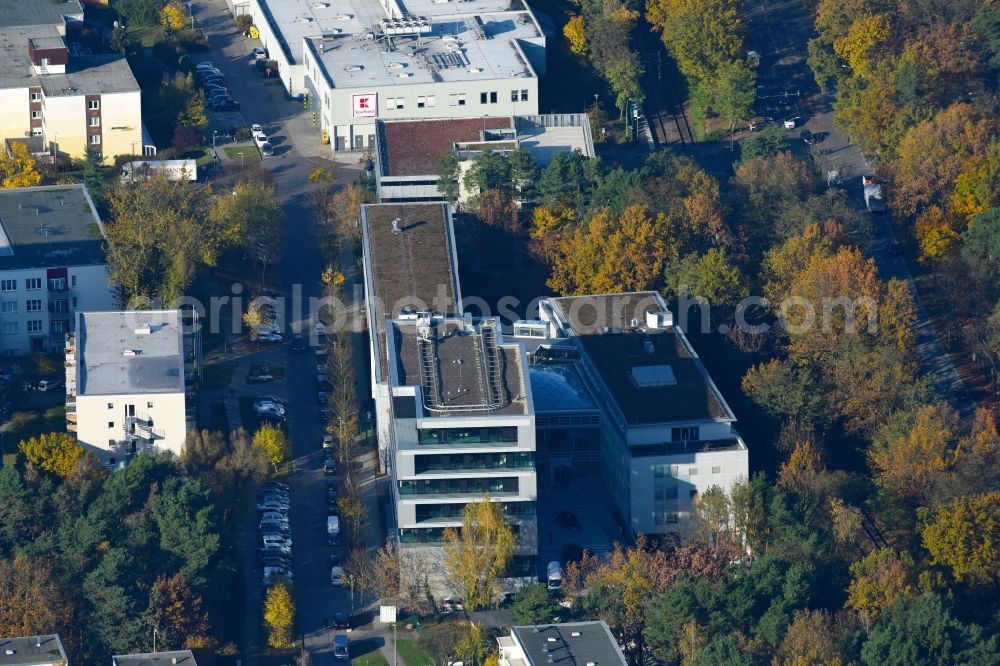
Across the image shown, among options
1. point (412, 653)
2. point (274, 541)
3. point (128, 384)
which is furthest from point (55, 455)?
point (412, 653)

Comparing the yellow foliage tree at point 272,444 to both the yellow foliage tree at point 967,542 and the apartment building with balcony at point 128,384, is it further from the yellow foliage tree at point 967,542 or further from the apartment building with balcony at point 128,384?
the yellow foliage tree at point 967,542

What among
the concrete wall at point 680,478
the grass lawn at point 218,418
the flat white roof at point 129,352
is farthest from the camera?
the grass lawn at point 218,418

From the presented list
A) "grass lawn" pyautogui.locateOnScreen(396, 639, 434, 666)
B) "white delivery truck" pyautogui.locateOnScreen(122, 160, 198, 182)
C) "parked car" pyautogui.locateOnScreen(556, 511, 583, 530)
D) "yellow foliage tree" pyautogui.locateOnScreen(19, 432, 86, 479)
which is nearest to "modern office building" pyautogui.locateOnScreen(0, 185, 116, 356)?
"white delivery truck" pyautogui.locateOnScreen(122, 160, 198, 182)

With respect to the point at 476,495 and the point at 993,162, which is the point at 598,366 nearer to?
Answer: the point at 476,495

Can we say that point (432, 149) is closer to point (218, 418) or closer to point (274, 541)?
point (218, 418)

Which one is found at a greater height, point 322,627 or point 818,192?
point 818,192

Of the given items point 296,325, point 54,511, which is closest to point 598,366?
point 296,325

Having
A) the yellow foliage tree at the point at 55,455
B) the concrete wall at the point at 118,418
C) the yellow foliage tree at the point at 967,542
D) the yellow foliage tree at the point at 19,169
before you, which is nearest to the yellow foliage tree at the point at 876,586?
the yellow foliage tree at the point at 967,542
